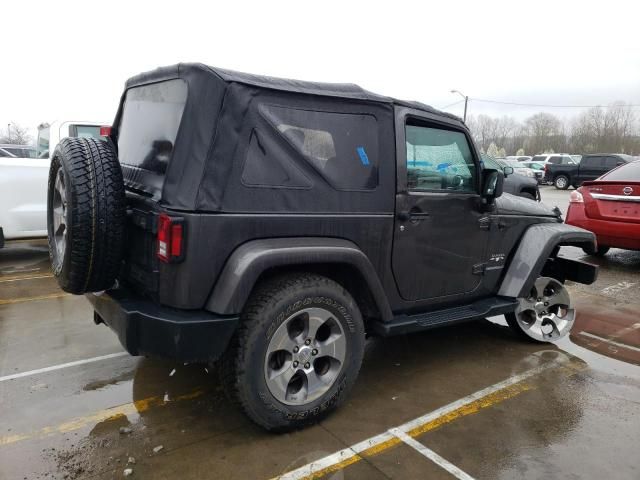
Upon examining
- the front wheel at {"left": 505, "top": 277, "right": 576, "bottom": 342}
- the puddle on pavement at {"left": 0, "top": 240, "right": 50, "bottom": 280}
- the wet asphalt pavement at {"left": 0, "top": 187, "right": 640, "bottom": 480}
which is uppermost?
the front wheel at {"left": 505, "top": 277, "right": 576, "bottom": 342}

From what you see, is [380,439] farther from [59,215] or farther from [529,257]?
[59,215]

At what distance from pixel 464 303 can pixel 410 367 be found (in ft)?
2.20

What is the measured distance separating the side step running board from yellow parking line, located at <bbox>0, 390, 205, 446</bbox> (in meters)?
1.37

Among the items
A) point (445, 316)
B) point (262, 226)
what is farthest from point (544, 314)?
point (262, 226)

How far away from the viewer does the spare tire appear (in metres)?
2.71

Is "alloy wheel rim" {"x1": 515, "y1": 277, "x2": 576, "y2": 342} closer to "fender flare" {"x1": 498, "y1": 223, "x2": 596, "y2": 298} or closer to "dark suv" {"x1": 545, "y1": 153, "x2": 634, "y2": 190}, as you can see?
"fender flare" {"x1": 498, "y1": 223, "x2": 596, "y2": 298}

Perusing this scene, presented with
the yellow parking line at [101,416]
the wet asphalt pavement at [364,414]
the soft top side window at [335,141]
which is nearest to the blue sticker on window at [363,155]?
the soft top side window at [335,141]

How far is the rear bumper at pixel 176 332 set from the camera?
8.51 feet

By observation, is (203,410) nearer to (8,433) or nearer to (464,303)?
(8,433)

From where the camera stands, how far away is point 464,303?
13.2 ft

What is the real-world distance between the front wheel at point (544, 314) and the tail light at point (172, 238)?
3.09 metres

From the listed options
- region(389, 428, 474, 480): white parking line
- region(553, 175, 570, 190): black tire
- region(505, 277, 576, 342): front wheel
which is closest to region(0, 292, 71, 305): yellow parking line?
region(389, 428, 474, 480): white parking line

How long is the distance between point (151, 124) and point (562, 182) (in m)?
26.2

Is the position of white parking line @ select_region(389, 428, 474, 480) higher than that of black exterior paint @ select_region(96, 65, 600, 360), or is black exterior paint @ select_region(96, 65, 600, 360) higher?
black exterior paint @ select_region(96, 65, 600, 360)
